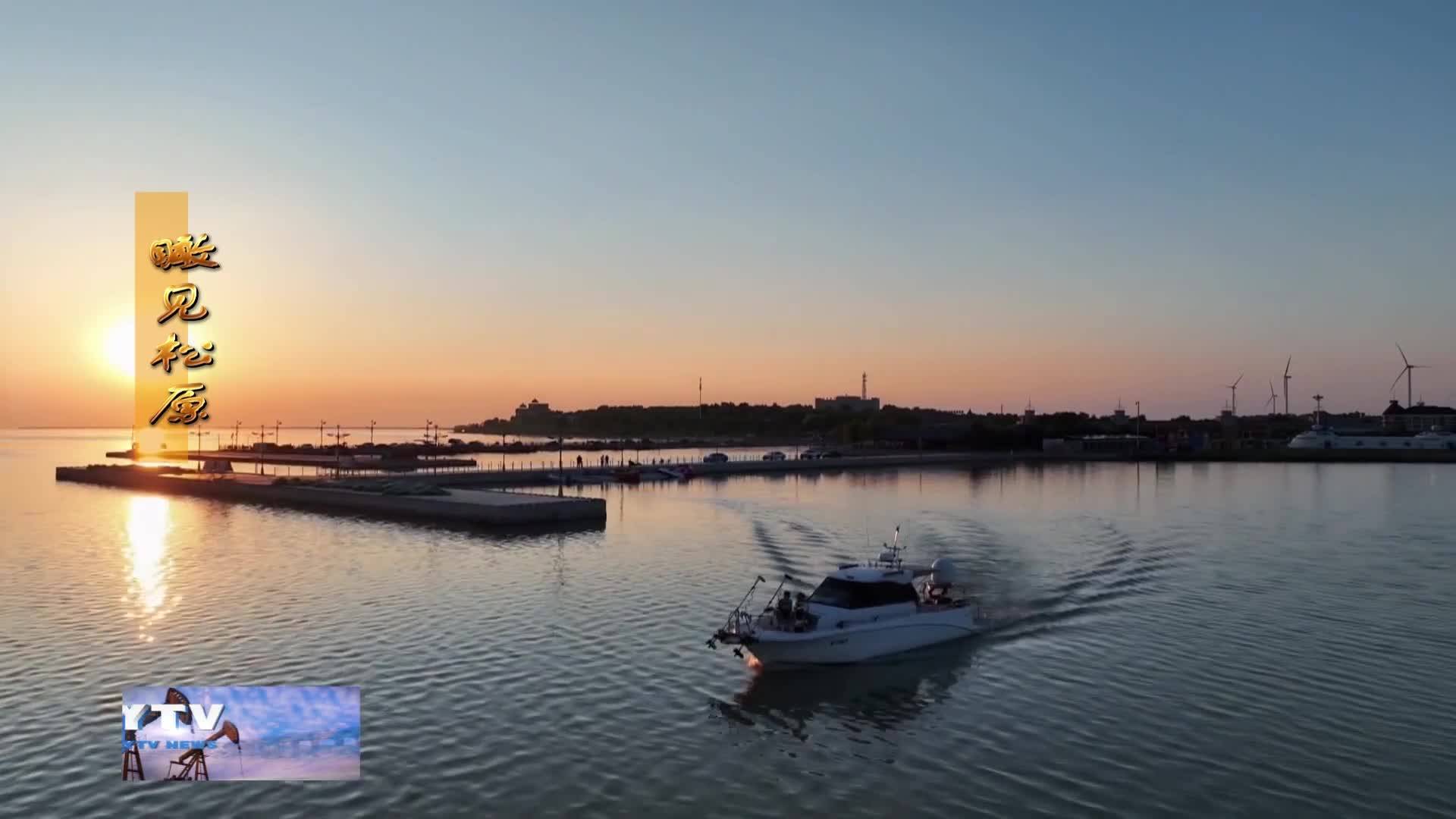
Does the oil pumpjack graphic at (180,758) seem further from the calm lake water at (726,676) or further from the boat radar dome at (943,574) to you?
the boat radar dome at (943,574)

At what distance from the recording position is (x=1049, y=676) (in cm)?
2794

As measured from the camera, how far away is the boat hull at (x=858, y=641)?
27.7 metres

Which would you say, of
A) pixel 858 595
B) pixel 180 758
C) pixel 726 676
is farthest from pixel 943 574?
pixel 180 758

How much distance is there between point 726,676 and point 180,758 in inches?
558

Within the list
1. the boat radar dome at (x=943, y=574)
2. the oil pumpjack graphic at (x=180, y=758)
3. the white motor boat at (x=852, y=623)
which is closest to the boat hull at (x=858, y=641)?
the white motor boat at (x=852, y=623)

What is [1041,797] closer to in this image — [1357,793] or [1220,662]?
[1357,793]

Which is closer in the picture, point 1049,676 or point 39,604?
point 1049,676

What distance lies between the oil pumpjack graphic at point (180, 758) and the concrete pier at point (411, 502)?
1808 inches

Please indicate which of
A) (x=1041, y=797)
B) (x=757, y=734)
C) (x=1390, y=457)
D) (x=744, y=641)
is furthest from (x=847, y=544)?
(x=1390, y=457)

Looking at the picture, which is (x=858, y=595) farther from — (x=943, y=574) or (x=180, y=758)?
(x=180, y=758)

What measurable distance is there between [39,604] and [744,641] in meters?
30.5

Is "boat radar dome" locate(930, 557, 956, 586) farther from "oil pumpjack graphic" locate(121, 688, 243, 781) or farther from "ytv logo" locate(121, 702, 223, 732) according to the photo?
"ytv logo" locate(121, 702, 223, 732)

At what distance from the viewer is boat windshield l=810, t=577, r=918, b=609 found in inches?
1175

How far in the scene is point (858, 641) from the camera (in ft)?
94.9
